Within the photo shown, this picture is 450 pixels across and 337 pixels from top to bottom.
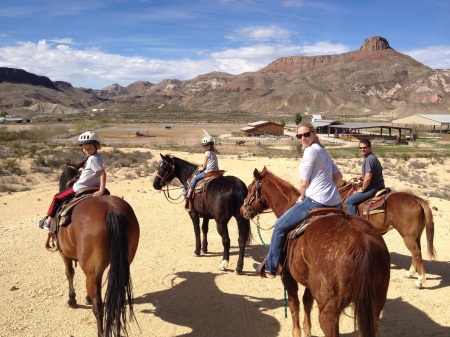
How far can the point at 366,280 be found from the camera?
3.63 m

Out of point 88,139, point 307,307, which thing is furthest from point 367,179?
point 88,139

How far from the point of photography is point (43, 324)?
6.14m

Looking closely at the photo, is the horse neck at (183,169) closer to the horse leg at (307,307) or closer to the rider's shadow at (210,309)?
the rider's shadow at (210,309)

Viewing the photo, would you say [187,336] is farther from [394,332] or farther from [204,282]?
[394,332]

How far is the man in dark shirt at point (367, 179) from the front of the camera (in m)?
7.80

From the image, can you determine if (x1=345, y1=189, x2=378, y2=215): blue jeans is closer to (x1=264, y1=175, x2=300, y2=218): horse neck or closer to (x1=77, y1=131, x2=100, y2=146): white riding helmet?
(x1=264, y1=175, x2=300, y2=218): horse neck

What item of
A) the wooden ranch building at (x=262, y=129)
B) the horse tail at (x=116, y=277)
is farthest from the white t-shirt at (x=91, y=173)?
the wooden ranch building at (x=262, y=129)

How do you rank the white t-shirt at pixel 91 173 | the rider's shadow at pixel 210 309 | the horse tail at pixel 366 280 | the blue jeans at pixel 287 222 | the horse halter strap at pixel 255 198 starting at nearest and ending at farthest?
1. the horse tail at pixel 366 280
2. the blue jeans at pixel 287 222
3. the rider's shadow at pixel 210 309
4. the white t-shirt at pixel 91 173
5. the horse halter strap at pixel 255 198

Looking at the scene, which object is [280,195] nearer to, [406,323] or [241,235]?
[241,235]

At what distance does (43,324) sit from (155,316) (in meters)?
1.83

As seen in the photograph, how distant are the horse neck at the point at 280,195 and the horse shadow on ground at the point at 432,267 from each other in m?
3.88

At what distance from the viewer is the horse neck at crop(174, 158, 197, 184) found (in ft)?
32.3

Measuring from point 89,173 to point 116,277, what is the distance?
6.73 feet

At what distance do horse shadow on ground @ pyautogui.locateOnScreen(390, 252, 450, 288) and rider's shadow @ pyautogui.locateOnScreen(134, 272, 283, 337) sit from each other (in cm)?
351
